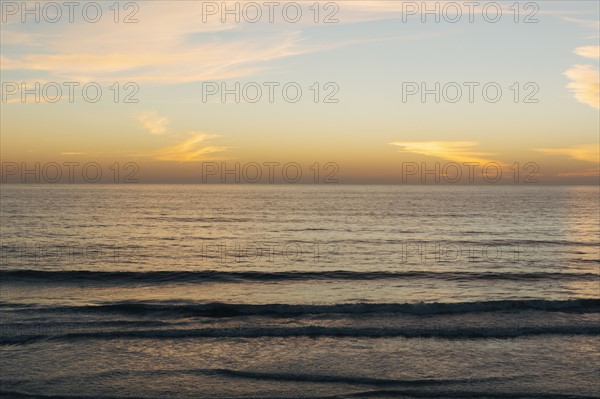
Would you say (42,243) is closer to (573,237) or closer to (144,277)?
(144,277)

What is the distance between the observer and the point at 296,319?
2238cm

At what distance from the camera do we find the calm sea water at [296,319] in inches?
573

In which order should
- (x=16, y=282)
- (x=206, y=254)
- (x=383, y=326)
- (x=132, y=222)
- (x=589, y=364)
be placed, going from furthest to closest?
(x=132, y=222), (x=206, y=254), (x=16, y=282), (x=383, y=326), (x=589, y=364)

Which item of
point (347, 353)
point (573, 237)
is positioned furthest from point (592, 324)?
point (573, 237)

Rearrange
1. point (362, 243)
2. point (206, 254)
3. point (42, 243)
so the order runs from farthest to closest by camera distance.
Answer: point (362, 243) < point (42, 243) < point (206, 254)

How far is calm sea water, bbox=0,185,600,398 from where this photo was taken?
14.5m

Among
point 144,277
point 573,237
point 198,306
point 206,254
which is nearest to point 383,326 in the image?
point 198,306

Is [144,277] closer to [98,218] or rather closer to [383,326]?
[383,326]

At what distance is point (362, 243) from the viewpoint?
5006cm

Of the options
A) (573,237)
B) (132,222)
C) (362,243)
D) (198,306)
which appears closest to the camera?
(198,306)

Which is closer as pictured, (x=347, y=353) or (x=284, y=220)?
(x=347, y=353)

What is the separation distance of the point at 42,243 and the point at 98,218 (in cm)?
2821

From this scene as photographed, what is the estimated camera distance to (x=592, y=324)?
21.2 metres

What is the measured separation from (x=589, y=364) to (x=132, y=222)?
201 ft
